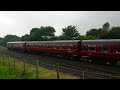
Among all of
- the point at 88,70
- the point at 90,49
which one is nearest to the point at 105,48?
the point at 90,49

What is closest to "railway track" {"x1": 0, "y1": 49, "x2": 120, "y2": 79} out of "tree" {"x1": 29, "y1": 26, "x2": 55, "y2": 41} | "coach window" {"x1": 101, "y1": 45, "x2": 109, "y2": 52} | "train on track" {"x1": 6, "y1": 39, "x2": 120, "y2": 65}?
"train on track" {"x1": 6, "y1": 39, "x2": 120, "y2": 65}

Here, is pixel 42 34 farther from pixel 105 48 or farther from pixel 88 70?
pixel 88 70

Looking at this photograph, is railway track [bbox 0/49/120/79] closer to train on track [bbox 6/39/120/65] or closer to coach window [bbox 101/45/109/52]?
train on track [bbox 6/39/120/65]

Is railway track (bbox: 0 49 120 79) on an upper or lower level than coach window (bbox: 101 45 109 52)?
lower

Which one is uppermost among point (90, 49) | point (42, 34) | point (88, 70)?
point (42, 34)

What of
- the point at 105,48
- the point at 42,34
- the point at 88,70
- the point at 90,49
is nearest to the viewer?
the point at 88,70

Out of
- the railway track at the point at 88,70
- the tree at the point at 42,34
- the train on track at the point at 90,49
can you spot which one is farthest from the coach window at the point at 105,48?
the tree at the point at 42,34
